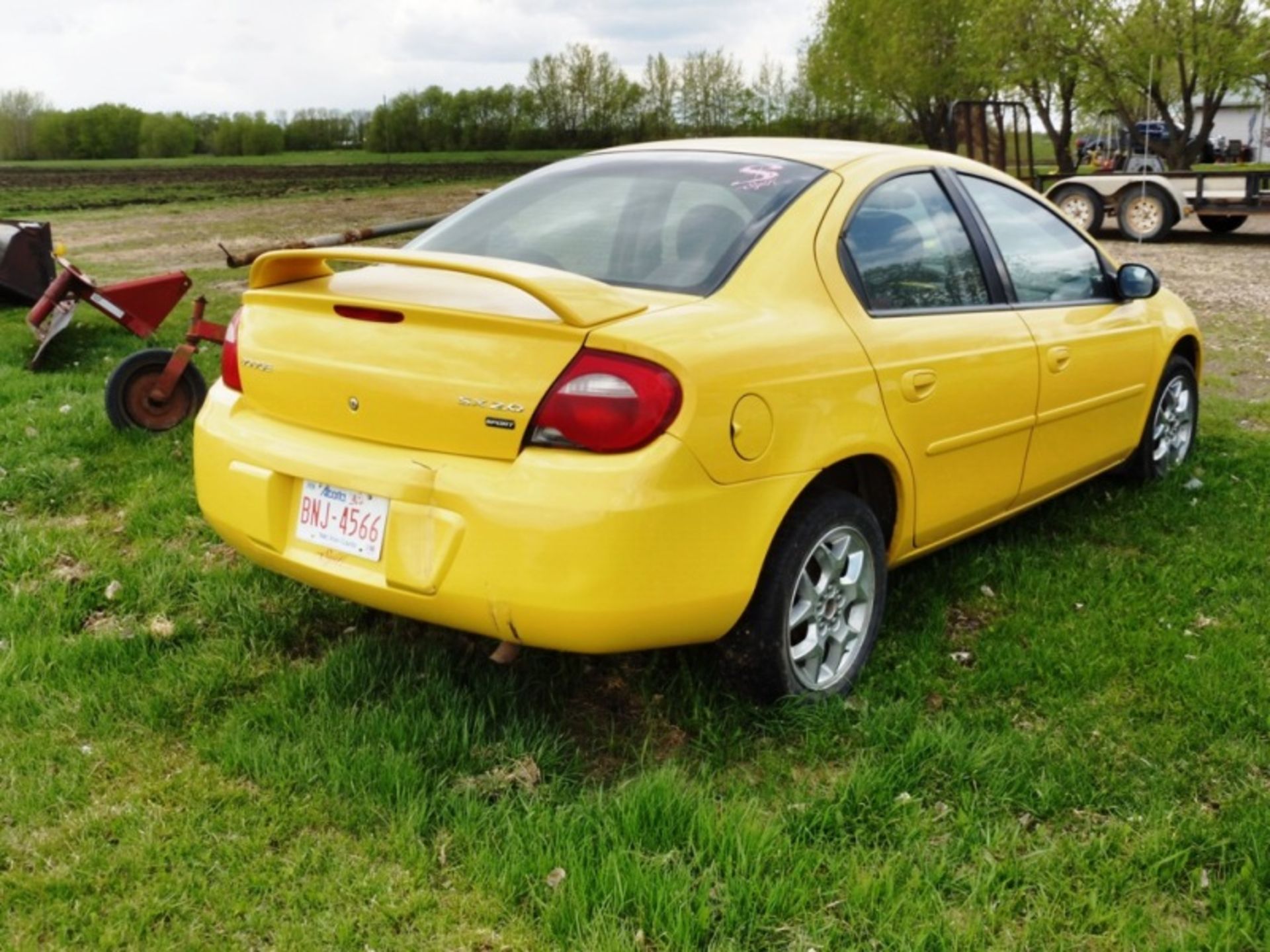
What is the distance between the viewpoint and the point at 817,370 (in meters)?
3.15

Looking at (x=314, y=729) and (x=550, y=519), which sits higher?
(x=550, y=519)

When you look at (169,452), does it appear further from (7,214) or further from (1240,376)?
(7,214)

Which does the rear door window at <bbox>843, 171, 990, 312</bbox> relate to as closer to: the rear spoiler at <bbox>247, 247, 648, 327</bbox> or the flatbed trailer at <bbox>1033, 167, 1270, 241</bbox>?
the rear spoiler at <bbox>247, 247, 648, 327</bbox>

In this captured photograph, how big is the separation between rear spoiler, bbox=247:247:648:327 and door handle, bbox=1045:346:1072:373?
180cm

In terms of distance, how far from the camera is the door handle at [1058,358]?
4203 millimetres

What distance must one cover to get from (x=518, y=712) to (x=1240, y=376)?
658 centimetres

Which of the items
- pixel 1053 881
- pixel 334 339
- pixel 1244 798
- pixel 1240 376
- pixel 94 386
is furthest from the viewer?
pixel 1240 376

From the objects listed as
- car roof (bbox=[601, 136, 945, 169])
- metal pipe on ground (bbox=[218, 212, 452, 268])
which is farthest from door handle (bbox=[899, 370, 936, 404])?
metal pipe on ground (bbox=[218, 212, 452, 268])

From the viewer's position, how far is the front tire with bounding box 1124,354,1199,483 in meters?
5.32

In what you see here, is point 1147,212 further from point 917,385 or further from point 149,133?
point 149,133

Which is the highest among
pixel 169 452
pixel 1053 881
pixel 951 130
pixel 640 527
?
pixel 951 130

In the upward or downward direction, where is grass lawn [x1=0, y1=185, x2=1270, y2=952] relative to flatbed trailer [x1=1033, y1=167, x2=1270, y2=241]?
downward

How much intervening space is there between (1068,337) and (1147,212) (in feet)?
48.1

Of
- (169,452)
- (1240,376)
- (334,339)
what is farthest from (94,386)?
(1240,376)
